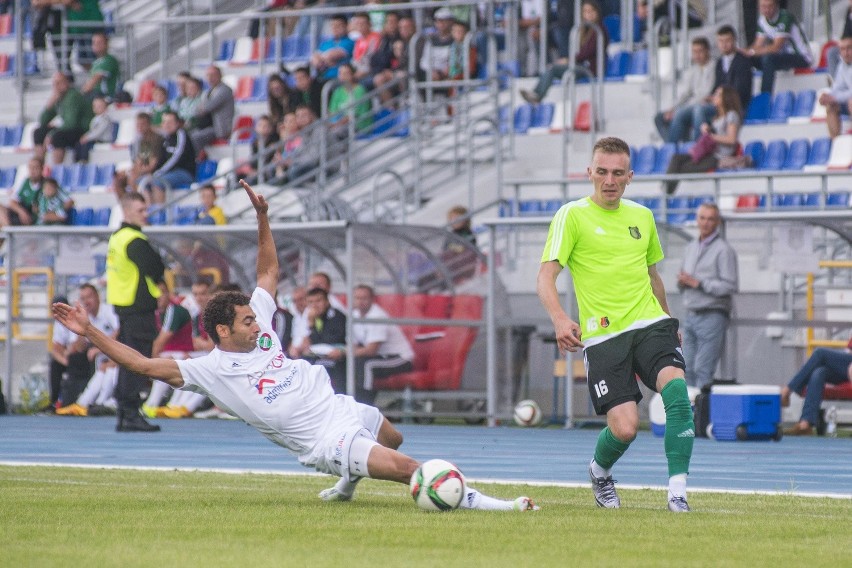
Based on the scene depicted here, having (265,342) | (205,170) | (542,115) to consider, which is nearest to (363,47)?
(205,170)

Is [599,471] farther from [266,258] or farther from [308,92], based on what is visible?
[308,92]

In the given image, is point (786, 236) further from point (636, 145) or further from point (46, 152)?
point (46, 152)

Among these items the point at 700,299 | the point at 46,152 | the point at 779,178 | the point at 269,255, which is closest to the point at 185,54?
the point at 46,152

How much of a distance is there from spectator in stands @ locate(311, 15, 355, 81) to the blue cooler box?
13.3 meters

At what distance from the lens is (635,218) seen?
9656 mm

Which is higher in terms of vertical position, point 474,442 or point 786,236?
point 786,236

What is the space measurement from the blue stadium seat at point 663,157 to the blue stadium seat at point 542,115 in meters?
3.06

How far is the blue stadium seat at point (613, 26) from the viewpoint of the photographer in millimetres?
27609

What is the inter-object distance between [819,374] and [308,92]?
13188mm

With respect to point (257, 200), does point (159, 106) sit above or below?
above

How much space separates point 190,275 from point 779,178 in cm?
785

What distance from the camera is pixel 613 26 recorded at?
1095 inches

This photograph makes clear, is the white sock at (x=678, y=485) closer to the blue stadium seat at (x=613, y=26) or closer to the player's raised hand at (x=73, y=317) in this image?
the player's raised hand at (x=73, y=317)

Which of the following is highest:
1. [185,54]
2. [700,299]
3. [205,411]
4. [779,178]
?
[185,54]
